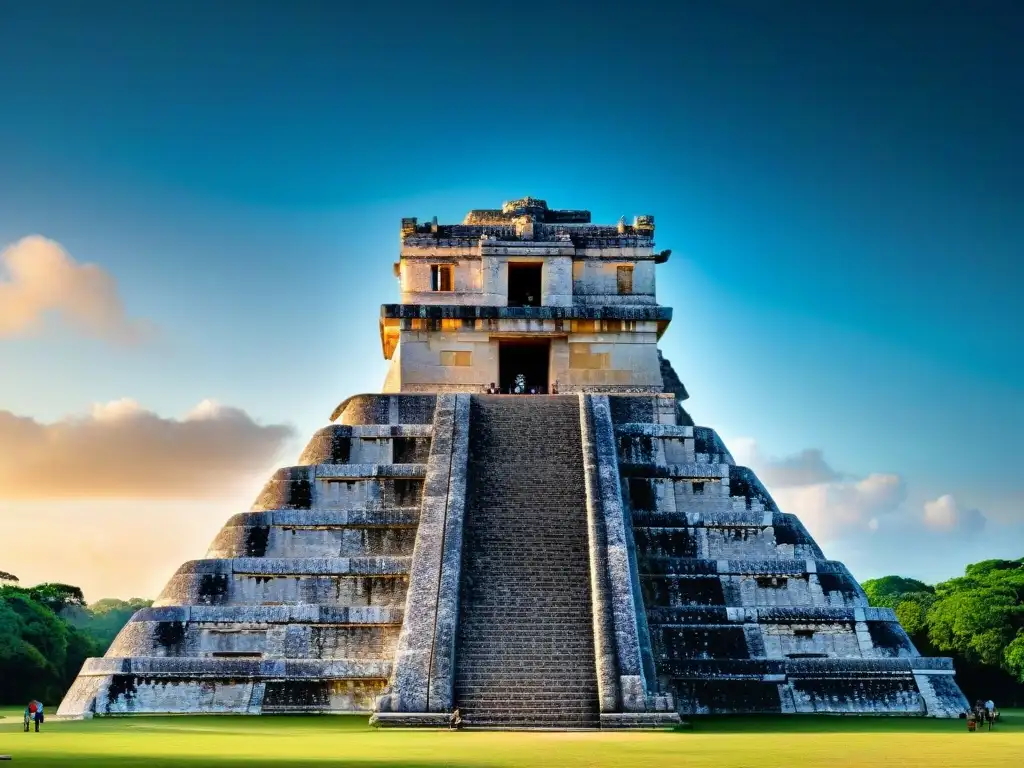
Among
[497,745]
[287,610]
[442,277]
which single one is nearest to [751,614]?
[287,610]

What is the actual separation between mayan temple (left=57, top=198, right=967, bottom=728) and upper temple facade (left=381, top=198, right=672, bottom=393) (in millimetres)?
1763

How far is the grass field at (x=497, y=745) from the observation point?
9820mm

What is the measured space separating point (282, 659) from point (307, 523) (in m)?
2.73

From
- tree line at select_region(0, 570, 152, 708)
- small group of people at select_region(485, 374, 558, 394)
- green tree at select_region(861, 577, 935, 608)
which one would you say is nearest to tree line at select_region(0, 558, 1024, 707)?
tree line at select_region(0, 570, 152, 708)

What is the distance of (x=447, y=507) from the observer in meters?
18.4

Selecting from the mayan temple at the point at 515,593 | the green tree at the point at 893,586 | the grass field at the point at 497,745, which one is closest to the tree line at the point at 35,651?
the mayan temple at the point at 515,593

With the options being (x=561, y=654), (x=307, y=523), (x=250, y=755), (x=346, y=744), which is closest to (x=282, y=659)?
(x=307, y=523)

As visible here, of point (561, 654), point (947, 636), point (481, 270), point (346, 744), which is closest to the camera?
point (346, 744)

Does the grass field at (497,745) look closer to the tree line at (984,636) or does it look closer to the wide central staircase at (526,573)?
the wide central staircase at (526,573)

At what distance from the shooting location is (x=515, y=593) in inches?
664

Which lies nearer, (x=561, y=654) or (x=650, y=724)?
(x=650, y=724)

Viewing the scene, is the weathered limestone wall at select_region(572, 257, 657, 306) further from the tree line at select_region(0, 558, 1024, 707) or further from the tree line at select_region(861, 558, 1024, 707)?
the tree line at select_region(0, 558, 1024, 707)

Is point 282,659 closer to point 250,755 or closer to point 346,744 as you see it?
point 346,744

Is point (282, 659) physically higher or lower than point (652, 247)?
lower
